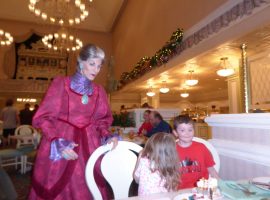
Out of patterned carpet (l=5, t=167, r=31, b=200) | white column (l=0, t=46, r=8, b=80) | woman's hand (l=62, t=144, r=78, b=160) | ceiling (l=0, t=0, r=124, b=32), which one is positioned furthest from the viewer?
ceiling (l=0, t=0, r=124, b=32)

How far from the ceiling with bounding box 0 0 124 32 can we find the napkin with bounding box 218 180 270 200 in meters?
12.0

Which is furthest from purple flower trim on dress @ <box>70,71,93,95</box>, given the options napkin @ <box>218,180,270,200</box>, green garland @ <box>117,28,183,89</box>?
green garland @ <box>117,28,183,89</box>

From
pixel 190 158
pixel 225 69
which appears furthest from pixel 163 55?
pixel 190 158

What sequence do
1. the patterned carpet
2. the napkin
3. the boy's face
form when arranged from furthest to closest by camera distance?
the patterned carpet
the boy's face
the napkin

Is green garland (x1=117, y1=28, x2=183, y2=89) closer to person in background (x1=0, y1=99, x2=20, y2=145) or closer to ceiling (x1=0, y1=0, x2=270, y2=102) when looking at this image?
ceiling (x1=0, y1=0, x2=270, y2=102)

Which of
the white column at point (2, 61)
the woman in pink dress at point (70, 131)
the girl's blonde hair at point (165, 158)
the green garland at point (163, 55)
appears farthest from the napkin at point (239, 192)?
Answer: the white column at point (2, 61)

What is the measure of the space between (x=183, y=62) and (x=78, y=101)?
5.20 m

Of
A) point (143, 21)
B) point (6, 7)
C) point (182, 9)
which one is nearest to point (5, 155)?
point (182, 9)

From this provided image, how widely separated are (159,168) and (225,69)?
5353mm

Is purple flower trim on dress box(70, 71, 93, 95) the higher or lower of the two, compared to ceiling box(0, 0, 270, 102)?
lower

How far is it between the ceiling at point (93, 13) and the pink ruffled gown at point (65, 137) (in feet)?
37.4

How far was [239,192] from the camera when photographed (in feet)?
3.24

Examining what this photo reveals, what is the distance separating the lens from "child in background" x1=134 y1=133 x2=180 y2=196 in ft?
4.13

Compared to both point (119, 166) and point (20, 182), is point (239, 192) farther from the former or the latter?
point (20, 182)
